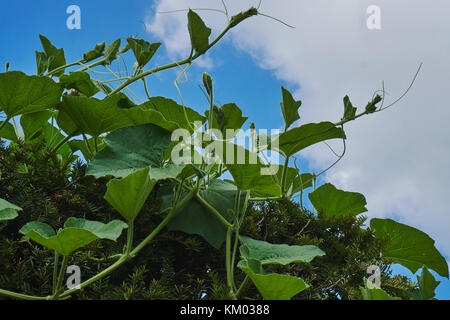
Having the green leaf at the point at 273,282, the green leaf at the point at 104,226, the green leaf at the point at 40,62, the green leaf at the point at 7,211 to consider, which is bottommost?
the green leaf at the point at 273,282

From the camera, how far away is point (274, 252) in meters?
0.77

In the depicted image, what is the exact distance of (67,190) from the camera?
34.1 inches

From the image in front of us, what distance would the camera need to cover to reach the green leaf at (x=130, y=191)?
66 cm

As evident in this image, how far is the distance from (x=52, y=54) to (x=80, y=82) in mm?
153

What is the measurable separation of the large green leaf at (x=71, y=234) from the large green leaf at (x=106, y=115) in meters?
0.24

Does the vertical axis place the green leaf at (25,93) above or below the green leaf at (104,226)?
above

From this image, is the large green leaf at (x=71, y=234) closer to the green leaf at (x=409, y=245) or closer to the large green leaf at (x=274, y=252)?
the large green leaf at (x=274, y=252)

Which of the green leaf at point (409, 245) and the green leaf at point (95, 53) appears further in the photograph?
the green leaf at point (95, 53)

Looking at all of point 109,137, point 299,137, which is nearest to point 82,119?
point 109,137

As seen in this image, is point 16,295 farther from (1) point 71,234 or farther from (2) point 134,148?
(2) point 134,148

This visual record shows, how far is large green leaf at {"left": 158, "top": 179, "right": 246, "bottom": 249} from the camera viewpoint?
0.80m

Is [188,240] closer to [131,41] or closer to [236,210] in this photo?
[236,210]

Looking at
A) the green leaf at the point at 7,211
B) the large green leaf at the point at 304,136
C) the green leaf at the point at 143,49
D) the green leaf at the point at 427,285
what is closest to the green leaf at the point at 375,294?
the green leaf at the point at 427,285
